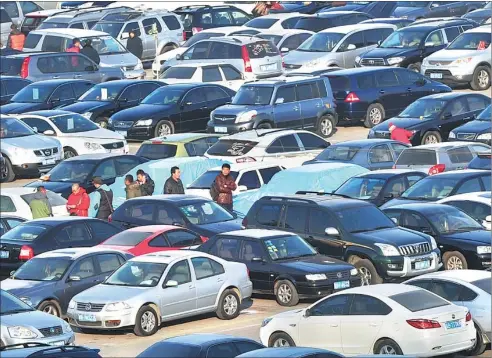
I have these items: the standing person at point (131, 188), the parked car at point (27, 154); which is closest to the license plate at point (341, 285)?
the standing person at point (131, 188)

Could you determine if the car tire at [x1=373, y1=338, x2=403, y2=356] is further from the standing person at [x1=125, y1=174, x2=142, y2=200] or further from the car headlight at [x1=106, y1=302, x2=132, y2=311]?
the standing person at [x1=125, y1=174, x2=142, y2=200]

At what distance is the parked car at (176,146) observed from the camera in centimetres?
3531

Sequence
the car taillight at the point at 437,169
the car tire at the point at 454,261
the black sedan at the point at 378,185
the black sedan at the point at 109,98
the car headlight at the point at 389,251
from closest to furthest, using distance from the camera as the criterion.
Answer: the car headlight at the point at 389,251, the car tire at the point at 454,261, the black sedan at the point at 378,185, the car taillight at the point at 437,169, the black sedan at the point at 109,98

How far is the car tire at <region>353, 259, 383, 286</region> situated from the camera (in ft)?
84.3

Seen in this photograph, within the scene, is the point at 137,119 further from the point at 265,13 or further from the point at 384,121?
the point at 265,13

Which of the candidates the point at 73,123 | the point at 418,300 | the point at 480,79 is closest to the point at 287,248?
the point at 418,300

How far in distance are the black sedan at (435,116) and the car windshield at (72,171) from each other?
281 inches

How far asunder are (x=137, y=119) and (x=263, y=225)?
12573 millimetres

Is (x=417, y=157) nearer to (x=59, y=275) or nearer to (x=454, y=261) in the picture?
(x=454, y=261)

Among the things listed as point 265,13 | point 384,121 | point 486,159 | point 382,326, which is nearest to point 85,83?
point 384,121

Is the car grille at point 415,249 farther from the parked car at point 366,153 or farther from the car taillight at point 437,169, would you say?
the parked car at point 366,153

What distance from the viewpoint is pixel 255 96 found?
39438 millimetres

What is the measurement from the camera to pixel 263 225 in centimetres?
2734

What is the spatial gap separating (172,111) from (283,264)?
15.4 m
